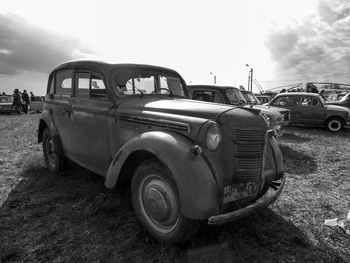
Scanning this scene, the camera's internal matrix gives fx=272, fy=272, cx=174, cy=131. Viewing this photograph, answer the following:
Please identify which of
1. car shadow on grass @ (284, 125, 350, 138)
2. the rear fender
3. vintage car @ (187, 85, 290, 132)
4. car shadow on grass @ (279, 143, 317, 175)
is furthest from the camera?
car shadow on grass @ (284, 125, 350, 138)

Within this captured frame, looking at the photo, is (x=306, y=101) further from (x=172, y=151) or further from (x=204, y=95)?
(x=172, y=151)

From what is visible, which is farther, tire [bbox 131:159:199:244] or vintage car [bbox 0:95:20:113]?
vintage car [bbox 0:95:20:113]

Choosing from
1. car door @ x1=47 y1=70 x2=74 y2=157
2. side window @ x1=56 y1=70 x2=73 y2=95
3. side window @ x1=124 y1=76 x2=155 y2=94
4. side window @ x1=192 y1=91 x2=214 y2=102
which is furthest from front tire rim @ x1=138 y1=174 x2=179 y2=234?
side window @ x1=192 y1=91 x2=214 y2=102

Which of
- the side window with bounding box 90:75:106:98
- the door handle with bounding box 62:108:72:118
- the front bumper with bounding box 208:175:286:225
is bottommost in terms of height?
the front bumper with bounding box 208:175:286:225

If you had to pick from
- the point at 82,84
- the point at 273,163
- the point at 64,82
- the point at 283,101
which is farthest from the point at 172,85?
the point at 283,101

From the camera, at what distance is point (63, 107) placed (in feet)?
14.1

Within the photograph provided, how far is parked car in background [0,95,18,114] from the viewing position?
1795 cm

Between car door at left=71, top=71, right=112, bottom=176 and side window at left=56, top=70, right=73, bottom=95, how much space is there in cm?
23

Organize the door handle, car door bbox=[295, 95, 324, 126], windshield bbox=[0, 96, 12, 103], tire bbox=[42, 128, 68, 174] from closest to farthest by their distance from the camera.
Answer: the door handle → tire bbox=[42, 128, 68, 174] → car door bbox=[295, 95, 324, 126] → windshield bbox=[0, 96, 12, 103]

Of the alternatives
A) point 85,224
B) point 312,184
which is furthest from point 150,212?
point 312,184

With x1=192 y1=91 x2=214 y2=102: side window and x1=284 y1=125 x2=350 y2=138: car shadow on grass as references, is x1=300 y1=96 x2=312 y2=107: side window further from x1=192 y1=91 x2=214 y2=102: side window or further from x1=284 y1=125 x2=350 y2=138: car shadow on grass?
x1=192 y1=91 x2=214 y2=102: side window

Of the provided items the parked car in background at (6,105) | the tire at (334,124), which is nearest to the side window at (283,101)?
the tire at (334,124)

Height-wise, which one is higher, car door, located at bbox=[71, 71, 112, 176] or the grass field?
car door, located at bbox=[71, 71, 112, 176]

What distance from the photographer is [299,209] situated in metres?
3.66
